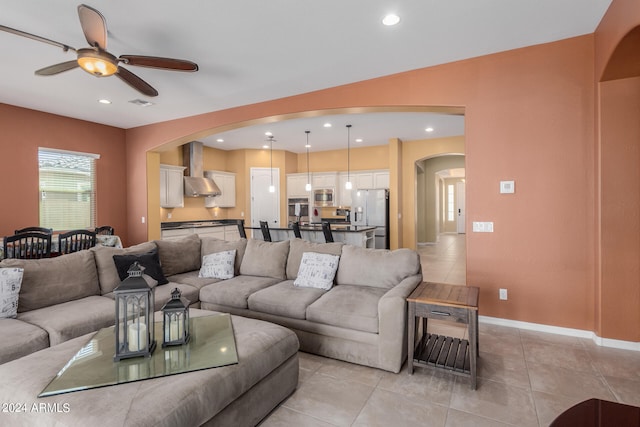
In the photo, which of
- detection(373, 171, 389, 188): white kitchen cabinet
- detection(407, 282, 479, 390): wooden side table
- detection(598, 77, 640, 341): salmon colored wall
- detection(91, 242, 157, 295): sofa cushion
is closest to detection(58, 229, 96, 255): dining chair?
detection(91, 242, 157, 295): sofa cushion

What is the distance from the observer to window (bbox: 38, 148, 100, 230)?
5.12 metres

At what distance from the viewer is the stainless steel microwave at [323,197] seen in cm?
848

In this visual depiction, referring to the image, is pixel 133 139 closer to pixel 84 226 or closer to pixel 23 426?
pixel 84 226

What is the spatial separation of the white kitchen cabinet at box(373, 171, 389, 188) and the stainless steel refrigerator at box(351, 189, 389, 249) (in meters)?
0.48

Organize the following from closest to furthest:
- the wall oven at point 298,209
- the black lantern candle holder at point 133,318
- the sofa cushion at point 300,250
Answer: the black lantern candle holder at point 133,318, the sofa cushion at point 300,250, the wall oven at point 298,209

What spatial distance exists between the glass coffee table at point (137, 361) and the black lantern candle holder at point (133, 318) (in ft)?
0.16

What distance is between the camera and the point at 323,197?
8508 mm

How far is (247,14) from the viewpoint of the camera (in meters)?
2.62

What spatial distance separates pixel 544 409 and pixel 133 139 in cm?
712

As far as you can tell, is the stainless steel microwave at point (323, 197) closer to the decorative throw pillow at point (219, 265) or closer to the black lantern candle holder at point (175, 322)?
the decorative throw pillow at point (219, 265)

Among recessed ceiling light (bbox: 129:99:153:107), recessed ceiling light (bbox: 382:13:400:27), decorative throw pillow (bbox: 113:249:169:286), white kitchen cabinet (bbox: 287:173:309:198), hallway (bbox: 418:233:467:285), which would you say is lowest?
hallway (bbox: 418:233:467:285)

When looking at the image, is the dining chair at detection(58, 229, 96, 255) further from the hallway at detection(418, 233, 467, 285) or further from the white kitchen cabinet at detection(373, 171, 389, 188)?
the white kitchen cabinet at detection(373, 171, 389, 188)

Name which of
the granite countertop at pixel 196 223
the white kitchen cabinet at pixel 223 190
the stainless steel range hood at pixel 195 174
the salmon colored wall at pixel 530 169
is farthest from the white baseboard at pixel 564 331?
the white kitchen cabinet at pixel 223 190

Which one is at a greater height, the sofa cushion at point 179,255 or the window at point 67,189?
the window at point 67,189
